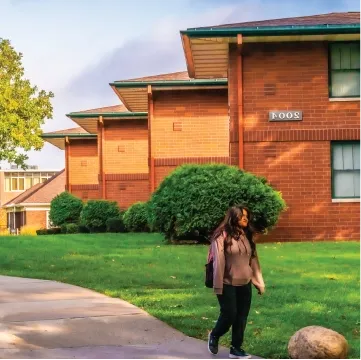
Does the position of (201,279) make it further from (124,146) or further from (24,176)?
(24,176)

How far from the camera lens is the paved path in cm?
874

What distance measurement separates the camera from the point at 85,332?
9797 mm

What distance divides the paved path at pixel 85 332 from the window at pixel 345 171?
12.7 metres

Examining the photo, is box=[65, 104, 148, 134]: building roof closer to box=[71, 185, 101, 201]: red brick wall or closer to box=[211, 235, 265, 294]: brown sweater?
box=[71, 185, 101, 201]: red brick wall

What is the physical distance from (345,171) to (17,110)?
1160 inches

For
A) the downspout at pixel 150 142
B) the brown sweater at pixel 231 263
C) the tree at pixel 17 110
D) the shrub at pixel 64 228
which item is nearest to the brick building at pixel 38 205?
the tree at pixel 17 110

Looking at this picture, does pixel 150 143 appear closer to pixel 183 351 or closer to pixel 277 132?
pixel 277 132

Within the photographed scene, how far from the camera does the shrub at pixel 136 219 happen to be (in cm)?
3244

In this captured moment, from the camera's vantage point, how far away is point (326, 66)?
24000 mm

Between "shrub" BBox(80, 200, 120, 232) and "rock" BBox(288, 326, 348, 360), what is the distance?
93.3 feet

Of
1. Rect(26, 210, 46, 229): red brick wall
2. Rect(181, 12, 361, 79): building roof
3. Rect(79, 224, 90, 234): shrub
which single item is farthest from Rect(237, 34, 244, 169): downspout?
Rect(26, 210, 46, 229): red brick wall

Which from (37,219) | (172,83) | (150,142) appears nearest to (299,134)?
(172,83)

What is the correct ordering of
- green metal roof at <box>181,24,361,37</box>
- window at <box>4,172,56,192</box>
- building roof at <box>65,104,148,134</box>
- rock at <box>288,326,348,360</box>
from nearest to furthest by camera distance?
1. rock at <box>288,326,348,360</box>
2. green metal roof at <box>181,24,361,37</box>
3. building roof at <box>65,104,148,134</box>
4. window at <box>4,172,56,192</box>

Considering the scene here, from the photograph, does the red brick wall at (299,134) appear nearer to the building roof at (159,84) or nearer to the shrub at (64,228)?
the building roof at (159,84)
